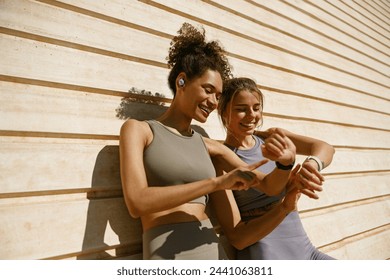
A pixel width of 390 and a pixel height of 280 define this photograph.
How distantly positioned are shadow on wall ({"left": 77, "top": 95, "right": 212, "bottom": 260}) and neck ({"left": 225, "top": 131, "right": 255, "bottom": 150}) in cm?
83

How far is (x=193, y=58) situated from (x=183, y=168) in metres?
0.73

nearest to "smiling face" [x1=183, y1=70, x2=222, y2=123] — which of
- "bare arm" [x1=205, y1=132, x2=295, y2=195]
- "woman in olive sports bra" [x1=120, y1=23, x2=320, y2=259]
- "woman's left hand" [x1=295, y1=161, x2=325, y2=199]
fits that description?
"woman in olive sports bra" [x1=120, y1=23, x2=320, y2=259]

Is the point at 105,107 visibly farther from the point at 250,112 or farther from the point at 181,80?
the point at 250,112

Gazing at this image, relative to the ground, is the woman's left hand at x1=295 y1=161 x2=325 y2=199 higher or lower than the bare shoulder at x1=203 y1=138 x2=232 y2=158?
lower

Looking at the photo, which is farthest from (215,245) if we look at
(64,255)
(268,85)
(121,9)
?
(268,85)

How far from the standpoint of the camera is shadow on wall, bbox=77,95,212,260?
167 centimetres

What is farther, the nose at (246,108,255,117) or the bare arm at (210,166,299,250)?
the nose at (246,108,255,117)

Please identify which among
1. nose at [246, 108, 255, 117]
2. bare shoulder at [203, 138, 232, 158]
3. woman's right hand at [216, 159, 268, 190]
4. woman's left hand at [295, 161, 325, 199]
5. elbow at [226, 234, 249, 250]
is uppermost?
nose at [246, 108, 255, 117]

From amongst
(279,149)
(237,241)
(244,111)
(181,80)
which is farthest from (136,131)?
(237,241)

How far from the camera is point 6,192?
1.45m

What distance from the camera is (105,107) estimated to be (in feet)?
6.15

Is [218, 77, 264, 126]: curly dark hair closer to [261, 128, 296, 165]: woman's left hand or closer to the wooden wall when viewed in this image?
the wooden wall
